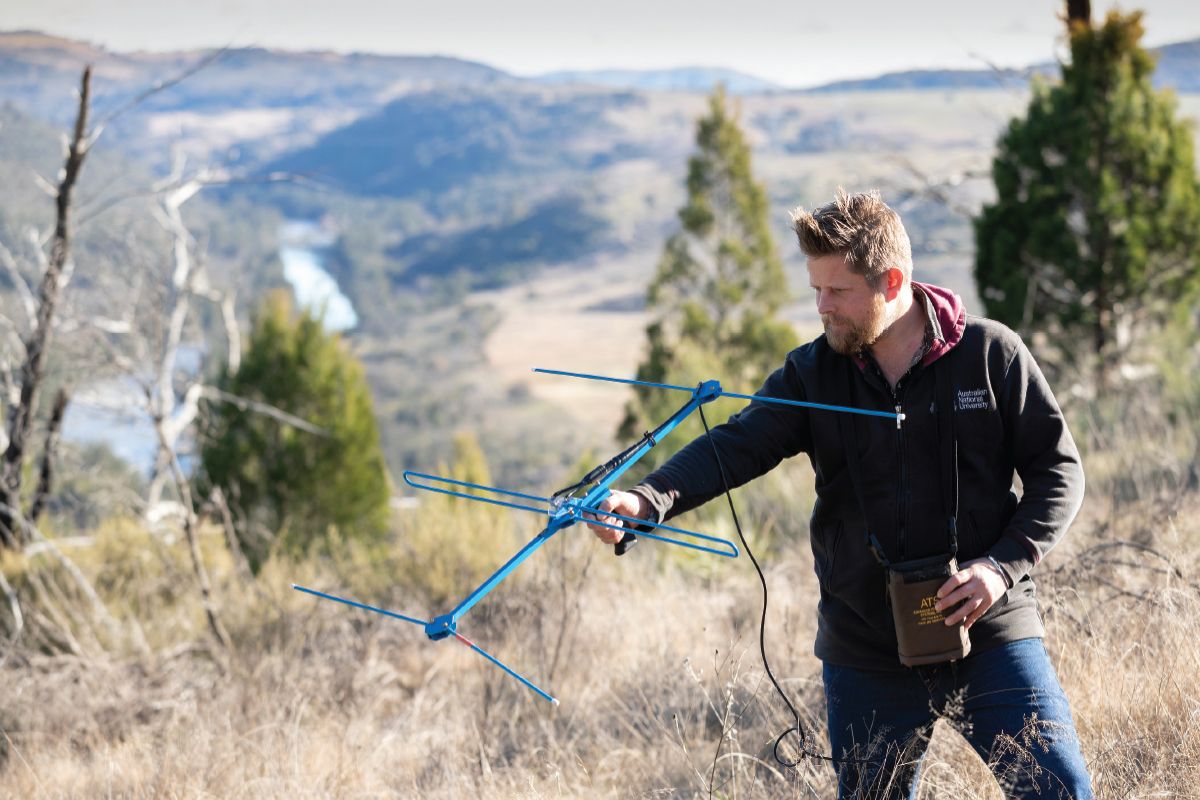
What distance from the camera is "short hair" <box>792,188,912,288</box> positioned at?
2.14 meters

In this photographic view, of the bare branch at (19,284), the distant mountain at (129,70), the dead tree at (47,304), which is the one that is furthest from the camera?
the bare branch at (19,284)

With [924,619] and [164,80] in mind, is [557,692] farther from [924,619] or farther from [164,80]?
[164,80]

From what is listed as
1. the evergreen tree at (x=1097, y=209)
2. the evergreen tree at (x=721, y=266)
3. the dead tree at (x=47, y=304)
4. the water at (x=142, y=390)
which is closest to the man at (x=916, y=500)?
the water at (x=142, y=390)

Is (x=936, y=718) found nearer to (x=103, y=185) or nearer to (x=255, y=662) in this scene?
(x=255, y=662)

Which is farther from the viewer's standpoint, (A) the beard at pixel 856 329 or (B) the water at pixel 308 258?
(B) the water at pixel 308 258

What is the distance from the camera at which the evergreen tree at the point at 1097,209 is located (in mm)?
10070

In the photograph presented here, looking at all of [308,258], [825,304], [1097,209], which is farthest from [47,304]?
[308,258]

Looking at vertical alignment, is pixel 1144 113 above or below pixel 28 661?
above

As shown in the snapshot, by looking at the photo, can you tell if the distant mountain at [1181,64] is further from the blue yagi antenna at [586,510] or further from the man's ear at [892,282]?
the blue yagi antenna at [586,510]

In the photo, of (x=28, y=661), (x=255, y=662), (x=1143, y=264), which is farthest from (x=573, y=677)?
(x=1143, y=264)

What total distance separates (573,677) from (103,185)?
17.3 feet

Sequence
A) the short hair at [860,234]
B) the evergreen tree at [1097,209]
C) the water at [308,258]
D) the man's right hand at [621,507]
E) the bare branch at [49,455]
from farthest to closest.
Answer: the water at [308,258], the evergreen tree at [1097,209], the bare branch at [49,455], the man's right hand at [621,507], the short hair at [860,234]

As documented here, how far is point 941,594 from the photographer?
204 centimetres

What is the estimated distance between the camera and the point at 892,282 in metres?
2.18
